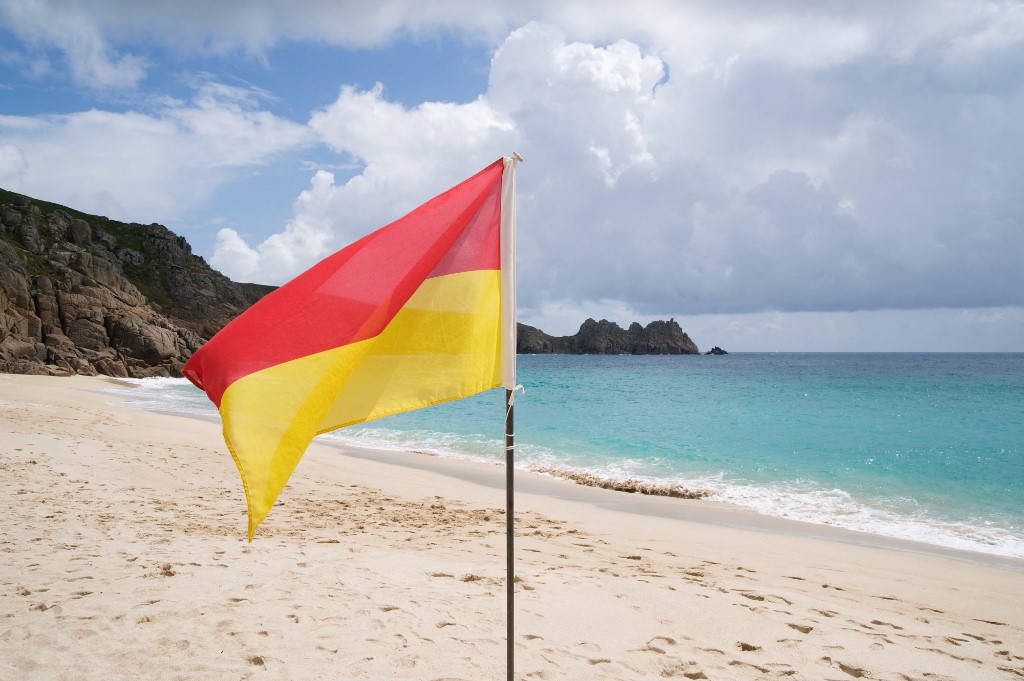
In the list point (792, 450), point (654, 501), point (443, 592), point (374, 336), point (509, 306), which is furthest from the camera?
point (792, 450)

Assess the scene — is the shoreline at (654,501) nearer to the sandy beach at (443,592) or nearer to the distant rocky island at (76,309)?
the sandy beach at (443,592)

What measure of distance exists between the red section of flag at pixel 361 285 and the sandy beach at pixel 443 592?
267cm

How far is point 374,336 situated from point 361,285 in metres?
0.28

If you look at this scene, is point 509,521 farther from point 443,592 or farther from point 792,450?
point 792,450

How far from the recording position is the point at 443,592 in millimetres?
5781

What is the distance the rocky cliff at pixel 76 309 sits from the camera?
148ft

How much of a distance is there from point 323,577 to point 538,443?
54.1ft

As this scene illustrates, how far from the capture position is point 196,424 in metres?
21.4

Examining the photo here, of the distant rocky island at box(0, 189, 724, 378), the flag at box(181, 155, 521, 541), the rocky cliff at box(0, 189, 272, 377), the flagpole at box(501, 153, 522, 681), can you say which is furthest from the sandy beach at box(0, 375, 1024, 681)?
the rocky cliff at box(0, 189, 272, 377)

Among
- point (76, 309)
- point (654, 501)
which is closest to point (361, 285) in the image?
point (654, 501)

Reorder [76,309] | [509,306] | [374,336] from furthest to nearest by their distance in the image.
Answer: [76,309]
[509,306]
[374,336]

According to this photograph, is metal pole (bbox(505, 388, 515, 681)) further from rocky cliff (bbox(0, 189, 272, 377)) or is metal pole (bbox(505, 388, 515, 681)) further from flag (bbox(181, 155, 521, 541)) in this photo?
rocky cliff (bbox(0, 189, 272, 377))

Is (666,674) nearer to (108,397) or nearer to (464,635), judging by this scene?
(464,635)

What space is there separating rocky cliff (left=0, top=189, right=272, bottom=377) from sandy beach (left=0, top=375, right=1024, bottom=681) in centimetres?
4381
